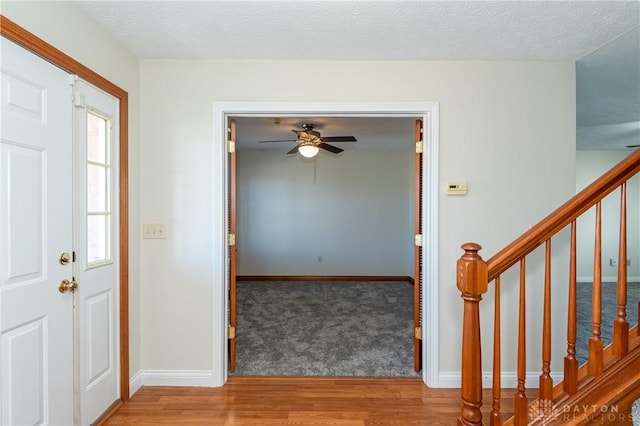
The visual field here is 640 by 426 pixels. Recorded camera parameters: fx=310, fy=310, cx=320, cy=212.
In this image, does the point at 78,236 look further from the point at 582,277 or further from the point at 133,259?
the point at 582,277

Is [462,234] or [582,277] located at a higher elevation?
[462,234]

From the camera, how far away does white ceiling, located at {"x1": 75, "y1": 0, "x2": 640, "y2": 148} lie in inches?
67.5

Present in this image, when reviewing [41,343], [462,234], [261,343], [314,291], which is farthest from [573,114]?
[314,291]

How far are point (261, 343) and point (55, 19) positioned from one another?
2848 millimetres

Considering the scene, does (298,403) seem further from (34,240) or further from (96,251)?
(34,240)

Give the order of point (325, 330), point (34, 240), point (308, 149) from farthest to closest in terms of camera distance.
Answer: point (308, 149)
point (325, 330)
point (34, 240)

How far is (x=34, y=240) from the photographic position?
1.51 metres

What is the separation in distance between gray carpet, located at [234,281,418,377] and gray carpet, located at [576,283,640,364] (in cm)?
155

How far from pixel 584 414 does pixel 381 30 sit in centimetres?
217

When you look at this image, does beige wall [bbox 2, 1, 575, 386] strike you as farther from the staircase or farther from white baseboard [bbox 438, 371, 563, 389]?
the staircase

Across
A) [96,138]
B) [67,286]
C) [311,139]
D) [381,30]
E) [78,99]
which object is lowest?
[67,286]

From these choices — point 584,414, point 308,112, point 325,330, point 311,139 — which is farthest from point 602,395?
point 311,139

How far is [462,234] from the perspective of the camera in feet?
7.83

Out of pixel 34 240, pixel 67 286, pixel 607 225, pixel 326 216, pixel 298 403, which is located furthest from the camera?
pixel 326 216
